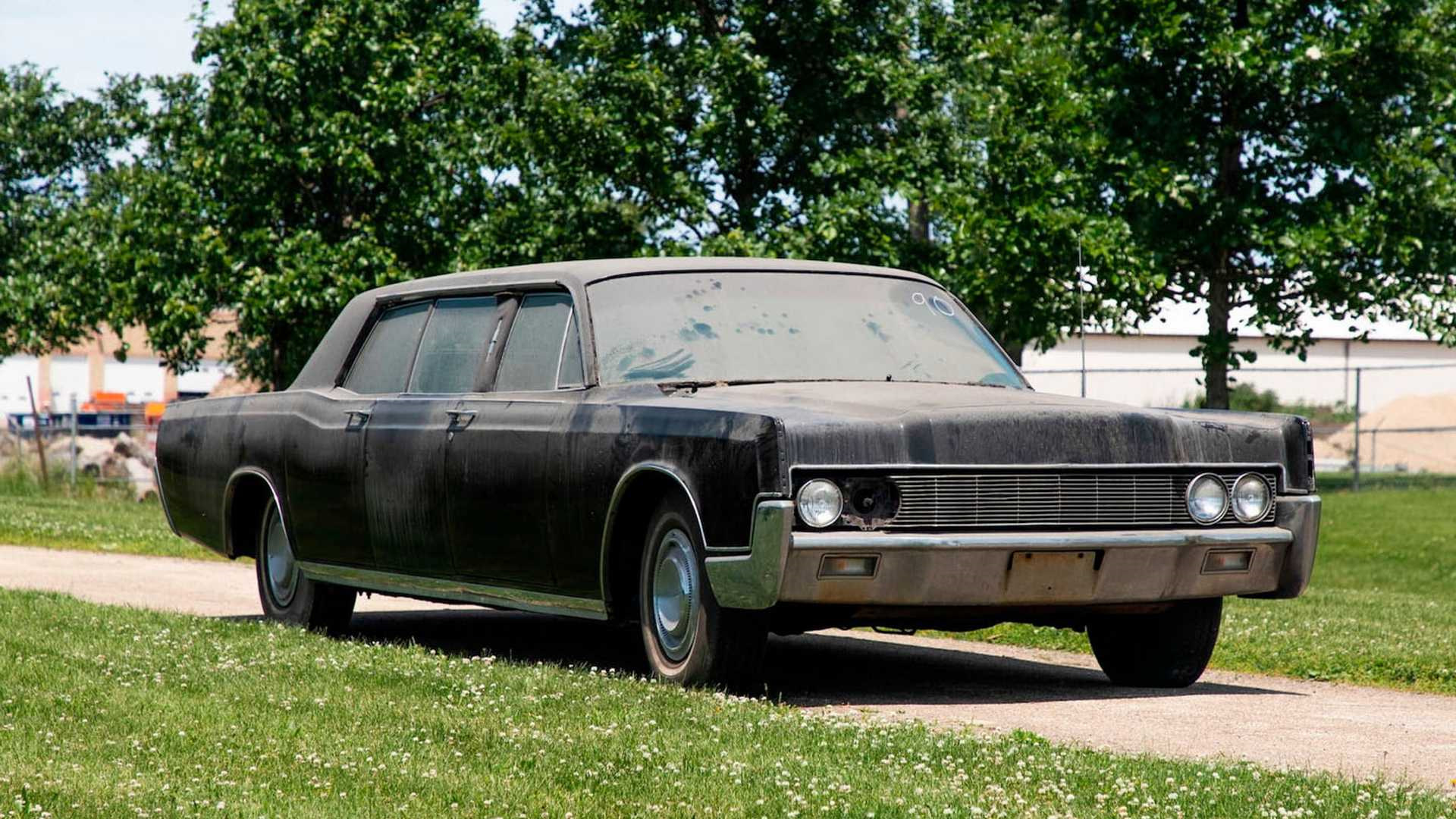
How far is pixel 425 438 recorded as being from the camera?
9.06 metres

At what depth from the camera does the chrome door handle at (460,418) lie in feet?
28.8

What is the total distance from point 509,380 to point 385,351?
1.40 m

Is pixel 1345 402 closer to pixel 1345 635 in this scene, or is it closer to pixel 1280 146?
pixel 1280 146

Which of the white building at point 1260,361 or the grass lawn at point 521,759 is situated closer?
the grass lawn at point 521,759

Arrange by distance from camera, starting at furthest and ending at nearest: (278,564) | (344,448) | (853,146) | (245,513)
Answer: (853,146) → (245,513) → (278,564) → (344,448)

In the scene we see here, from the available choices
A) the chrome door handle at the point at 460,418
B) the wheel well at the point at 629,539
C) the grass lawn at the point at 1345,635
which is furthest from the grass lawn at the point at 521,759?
the grass lawn at the point at 1345,635

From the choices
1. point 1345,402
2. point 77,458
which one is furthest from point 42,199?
point 1345,402

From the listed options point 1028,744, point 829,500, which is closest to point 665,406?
point 829,500

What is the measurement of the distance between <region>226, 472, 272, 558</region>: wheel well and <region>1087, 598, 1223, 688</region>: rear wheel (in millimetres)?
4504

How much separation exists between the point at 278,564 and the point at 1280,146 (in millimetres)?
15422

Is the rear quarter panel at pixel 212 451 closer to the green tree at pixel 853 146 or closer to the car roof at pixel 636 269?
the car roof at pixel 636 269

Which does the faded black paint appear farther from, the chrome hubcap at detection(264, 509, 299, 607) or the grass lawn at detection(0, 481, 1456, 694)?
the grass lawn at detection(0, 481, 1456, 694)

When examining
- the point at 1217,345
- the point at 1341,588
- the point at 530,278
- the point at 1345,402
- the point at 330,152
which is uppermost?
the point at 330,152

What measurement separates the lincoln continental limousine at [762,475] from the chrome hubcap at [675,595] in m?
0.01
